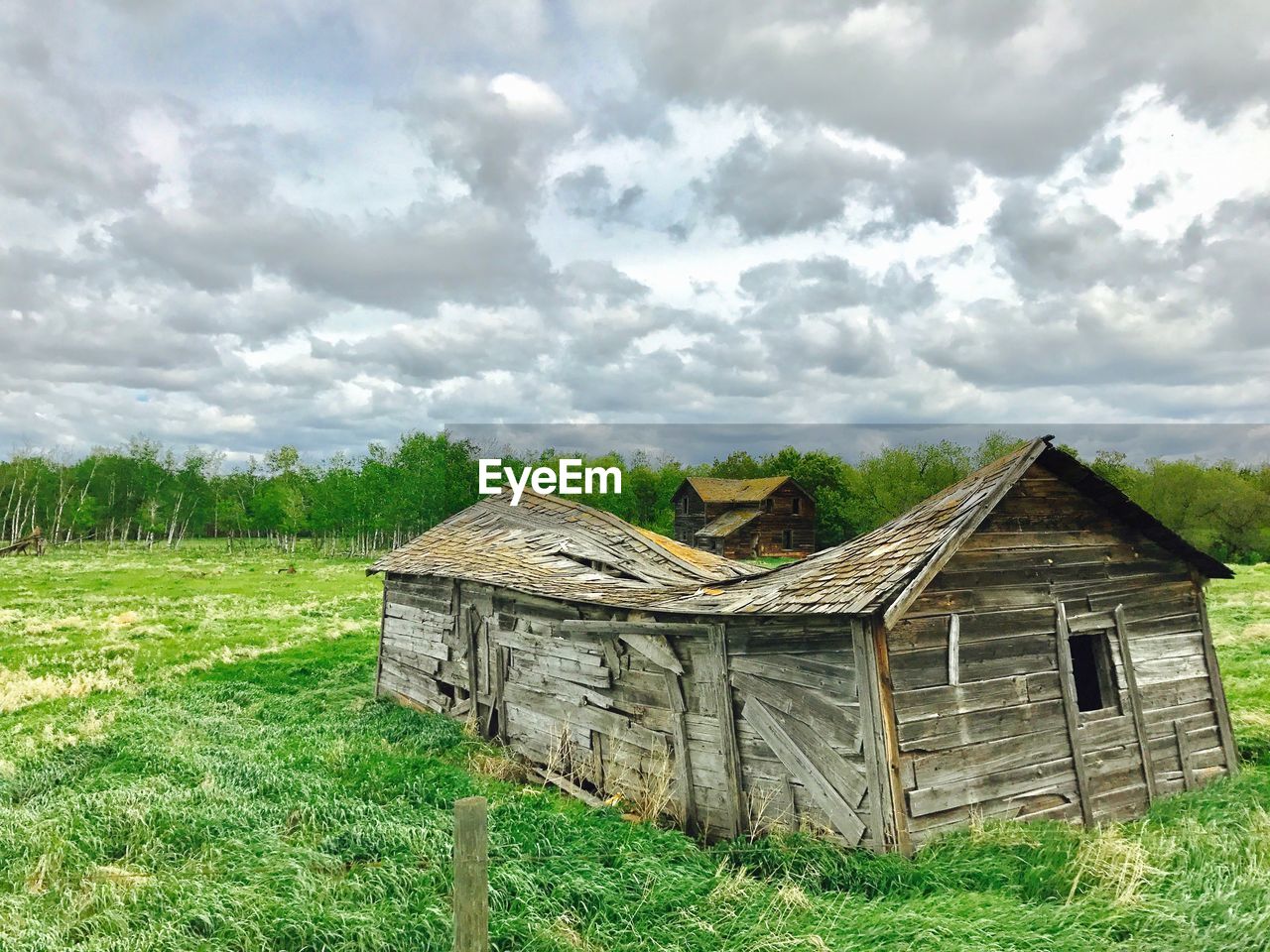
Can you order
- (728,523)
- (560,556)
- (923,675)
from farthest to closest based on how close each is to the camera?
(728,523) → (560,556) → (923,675)

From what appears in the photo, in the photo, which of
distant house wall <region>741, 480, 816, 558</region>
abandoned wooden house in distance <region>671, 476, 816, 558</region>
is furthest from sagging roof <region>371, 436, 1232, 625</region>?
distant house wall <region>741, 480, 816, 558</region>

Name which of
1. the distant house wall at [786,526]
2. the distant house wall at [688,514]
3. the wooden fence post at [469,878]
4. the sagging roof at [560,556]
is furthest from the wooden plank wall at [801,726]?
the distant house wall at [688,514]

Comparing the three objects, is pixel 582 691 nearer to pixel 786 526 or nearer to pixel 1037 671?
pixel 1037 671

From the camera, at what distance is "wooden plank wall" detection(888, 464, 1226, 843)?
8188 millimetres

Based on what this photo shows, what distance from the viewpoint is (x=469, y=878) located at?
500 centimetres

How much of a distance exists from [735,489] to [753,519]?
17.8 feet

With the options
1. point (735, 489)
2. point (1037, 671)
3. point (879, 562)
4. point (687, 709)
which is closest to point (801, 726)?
point (687, 709)

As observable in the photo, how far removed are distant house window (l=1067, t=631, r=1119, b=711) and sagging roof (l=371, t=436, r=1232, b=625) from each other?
171cm

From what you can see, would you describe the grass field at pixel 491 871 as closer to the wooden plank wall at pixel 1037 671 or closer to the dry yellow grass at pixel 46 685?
the wooden plank wall at pixel 1037 671

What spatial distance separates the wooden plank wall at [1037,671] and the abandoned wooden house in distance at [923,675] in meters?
0.02

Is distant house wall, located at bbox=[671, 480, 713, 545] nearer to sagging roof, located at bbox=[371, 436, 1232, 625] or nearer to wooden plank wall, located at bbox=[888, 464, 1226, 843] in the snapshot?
sagging roof, located at bbox=[371, 436, 1232, 625]

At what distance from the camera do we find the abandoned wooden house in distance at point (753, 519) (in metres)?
60.1

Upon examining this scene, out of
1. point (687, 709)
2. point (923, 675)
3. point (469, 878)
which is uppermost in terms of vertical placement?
point (923, 675)

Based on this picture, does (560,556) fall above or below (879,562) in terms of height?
below
